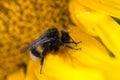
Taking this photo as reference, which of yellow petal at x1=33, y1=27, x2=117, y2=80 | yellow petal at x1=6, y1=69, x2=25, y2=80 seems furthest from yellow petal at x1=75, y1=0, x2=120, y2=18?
yellow petal at x1=6, y1=69, x2=25, y2=80

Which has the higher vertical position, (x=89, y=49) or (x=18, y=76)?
(x=89, y=49)

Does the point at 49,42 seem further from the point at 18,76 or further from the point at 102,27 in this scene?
the point at 18,76

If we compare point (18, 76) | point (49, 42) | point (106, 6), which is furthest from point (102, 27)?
point (18, 76)

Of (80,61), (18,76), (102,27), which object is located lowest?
(18,76)

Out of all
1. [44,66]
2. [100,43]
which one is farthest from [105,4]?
[44,66]

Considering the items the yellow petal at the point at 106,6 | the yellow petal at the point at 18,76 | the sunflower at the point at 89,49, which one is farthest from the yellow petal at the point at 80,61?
the yellow petal at the point at 18,76

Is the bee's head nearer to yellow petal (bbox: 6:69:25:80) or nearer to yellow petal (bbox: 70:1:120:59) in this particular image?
yellow petal (bbox: 70:1:120:59)

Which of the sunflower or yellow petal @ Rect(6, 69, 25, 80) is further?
yellow petal @ Rect(6, 69, 25, 80)

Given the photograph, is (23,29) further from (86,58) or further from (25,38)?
(86,58)
